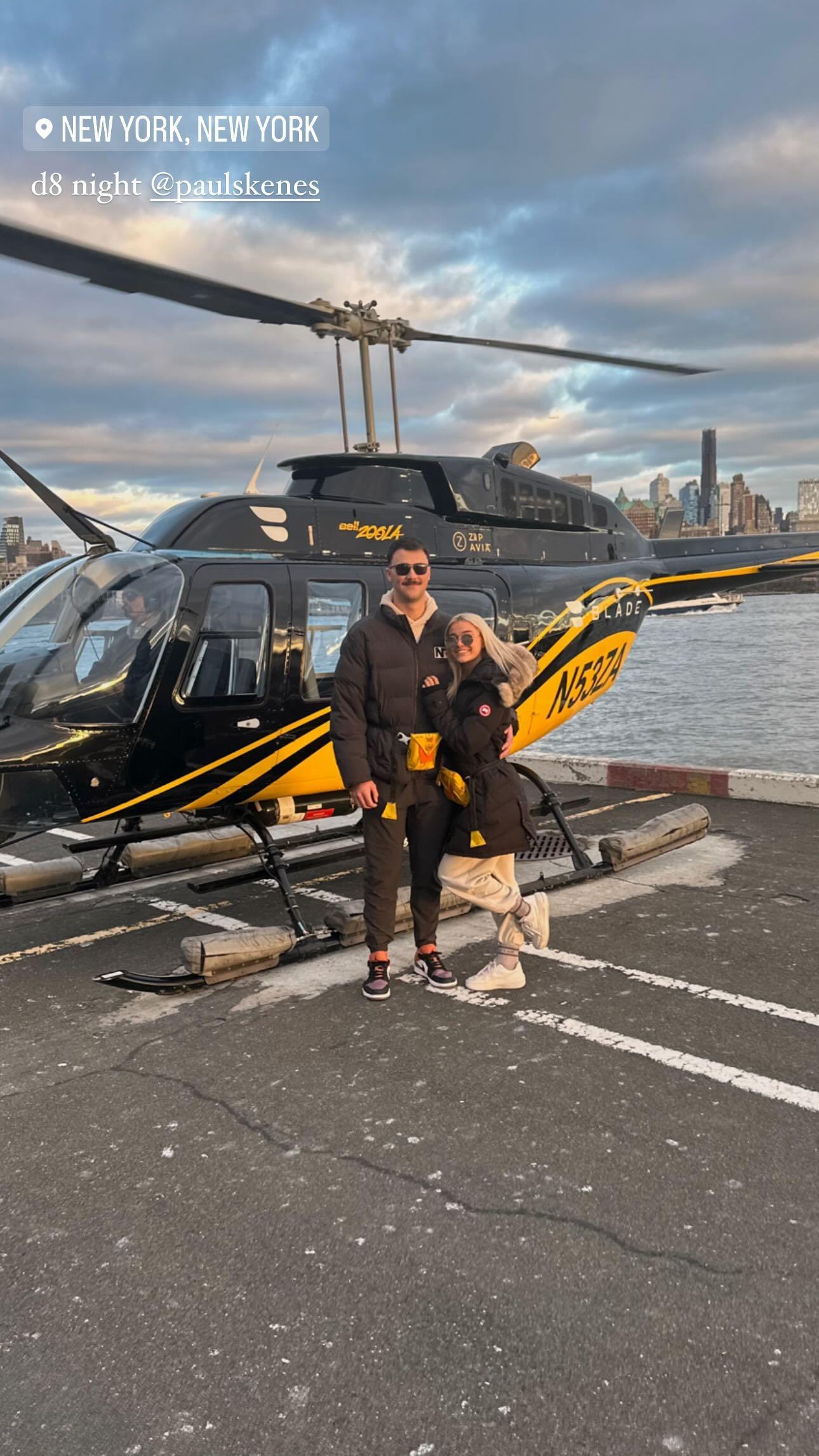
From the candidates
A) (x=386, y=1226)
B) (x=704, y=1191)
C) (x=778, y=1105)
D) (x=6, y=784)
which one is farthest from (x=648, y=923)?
(x=6, y=784)

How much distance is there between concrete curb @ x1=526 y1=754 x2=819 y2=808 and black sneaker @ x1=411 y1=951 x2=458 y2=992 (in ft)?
16.2

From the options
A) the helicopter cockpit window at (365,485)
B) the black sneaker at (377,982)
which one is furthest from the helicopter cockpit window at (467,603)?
the black sneaker at (377,982)

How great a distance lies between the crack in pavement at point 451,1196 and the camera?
2.62 meters

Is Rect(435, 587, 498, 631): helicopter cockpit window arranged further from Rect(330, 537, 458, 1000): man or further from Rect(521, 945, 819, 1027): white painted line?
Rect(521, 945, 819, 1027): white painted line

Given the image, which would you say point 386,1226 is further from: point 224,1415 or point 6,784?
point 6,784

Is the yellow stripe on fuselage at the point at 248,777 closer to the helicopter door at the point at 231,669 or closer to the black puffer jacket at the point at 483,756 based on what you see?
the helicopter door at the point at 231,669

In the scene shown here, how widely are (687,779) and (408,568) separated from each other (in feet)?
18.3

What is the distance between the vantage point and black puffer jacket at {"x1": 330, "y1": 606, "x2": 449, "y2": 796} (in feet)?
14.3

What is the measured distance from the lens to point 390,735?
4.40m

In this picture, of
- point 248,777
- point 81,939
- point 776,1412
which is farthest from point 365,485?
Result: point 776,1412

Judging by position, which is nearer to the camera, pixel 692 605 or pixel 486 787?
pixel 486 787

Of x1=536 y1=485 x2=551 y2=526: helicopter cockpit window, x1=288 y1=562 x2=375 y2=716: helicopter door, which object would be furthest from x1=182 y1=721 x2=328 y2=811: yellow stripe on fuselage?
x1=536 y1=485 x2=551 y2=526: helicopter cockpit window

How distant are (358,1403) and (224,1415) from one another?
1.01 ft

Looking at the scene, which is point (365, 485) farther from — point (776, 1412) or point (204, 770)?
point (776, 1412)
